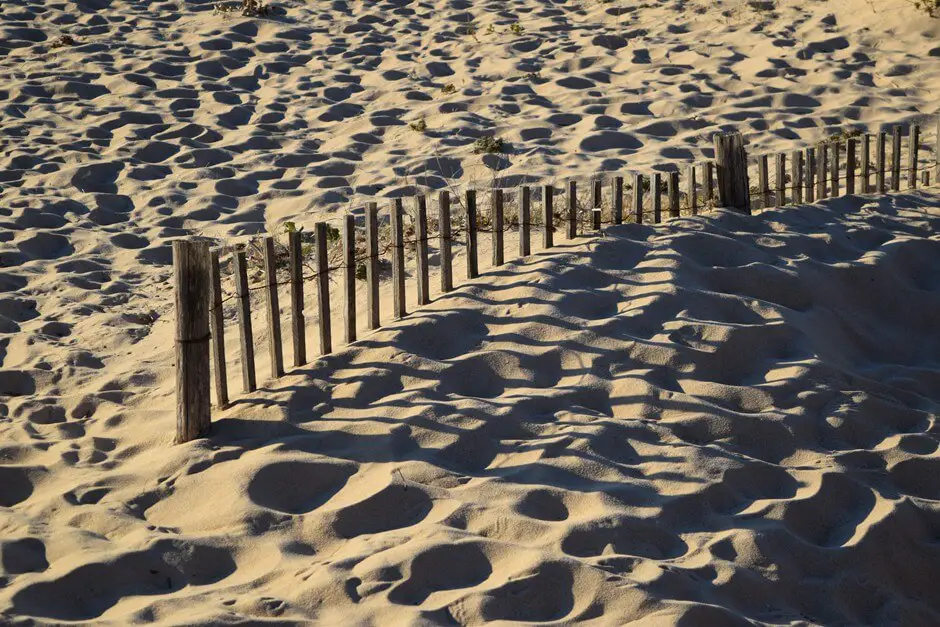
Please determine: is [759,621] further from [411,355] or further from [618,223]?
[618,223]

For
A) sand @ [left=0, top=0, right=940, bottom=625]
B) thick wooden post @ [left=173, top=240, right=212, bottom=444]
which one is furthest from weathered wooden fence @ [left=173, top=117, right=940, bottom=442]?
sand @ [left=0, top=0, right=940, bottom=625]

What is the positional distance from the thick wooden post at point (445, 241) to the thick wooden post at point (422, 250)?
9 cm

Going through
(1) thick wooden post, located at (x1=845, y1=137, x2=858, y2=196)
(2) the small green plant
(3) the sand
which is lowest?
(3) the sand

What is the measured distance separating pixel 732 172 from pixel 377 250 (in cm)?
267

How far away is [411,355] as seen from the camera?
4.38 meters

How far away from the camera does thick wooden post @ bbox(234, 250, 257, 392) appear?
409cm

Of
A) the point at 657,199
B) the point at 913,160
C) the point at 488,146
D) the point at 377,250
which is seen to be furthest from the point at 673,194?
the point at 913,160

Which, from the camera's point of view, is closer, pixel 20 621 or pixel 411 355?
pixel 20 621

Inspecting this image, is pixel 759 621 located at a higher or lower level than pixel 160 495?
lower

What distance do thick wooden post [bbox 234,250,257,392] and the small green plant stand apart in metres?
4.20

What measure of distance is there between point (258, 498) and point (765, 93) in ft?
25.0

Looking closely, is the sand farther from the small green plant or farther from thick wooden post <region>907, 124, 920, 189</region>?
thick wooden post <region>907, 124, 920, 189</region>

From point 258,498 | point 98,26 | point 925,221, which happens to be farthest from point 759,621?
point 98,26

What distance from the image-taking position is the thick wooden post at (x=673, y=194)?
18.4ft
